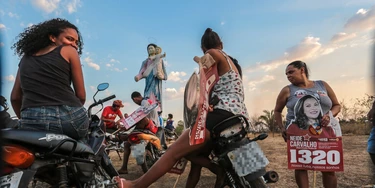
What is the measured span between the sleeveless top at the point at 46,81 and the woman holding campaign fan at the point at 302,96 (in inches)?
96.4

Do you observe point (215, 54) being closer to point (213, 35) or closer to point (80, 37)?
point (213, 35)

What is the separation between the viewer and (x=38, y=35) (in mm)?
2434

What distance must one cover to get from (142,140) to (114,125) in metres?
1.08

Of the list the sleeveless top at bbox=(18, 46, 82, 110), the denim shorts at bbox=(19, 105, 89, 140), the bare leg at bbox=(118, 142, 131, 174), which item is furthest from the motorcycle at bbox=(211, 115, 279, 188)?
the bare leg at bbox=(118, 142, 131, 174)

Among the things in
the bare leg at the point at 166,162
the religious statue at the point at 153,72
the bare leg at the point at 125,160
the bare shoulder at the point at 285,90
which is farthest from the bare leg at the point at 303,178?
the religious statue at the point at 153,72

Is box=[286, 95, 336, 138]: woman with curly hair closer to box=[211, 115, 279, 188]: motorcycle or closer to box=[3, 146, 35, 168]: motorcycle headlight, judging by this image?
box=[211, 115, 279, 188]: motorcycle

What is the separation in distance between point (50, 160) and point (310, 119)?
2639mm

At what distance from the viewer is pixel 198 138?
7.09 ft

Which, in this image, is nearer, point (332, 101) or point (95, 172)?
point (95, 172)

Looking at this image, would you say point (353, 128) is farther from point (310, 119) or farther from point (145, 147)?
point (310, 119)

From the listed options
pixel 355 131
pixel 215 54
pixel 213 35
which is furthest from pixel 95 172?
pixel 355 131

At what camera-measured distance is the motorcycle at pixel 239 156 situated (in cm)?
219

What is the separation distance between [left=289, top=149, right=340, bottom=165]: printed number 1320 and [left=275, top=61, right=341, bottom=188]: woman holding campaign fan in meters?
0.15

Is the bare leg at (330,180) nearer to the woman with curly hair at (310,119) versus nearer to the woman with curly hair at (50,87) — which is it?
the woman with curly hair at (310,119)
